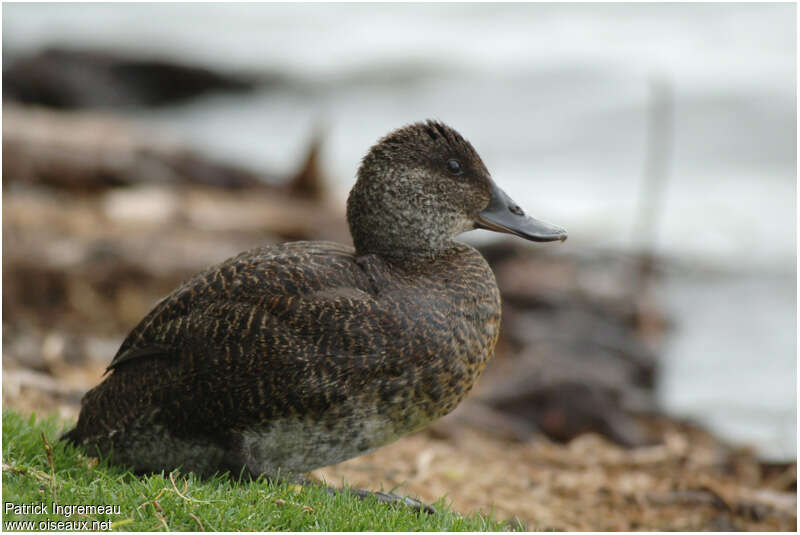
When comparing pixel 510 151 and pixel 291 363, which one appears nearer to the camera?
pixel 291 363

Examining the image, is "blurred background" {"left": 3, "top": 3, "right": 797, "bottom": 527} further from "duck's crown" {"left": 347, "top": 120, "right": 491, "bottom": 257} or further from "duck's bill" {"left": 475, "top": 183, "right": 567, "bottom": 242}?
"duck's crown" {"left": 347, "top": 120, "right": 491, "bottom": 257}

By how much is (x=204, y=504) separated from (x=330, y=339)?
80 centimetres

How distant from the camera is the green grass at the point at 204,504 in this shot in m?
3.58

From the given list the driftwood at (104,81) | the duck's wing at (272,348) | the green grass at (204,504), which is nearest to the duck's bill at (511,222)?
the duck's wing at (272,348)

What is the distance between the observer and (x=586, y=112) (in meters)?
17.6

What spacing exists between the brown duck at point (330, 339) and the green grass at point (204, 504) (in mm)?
202

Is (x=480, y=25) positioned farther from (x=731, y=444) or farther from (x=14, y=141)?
(x=731, y=444)

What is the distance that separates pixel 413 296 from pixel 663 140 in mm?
11728

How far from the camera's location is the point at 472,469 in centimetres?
584

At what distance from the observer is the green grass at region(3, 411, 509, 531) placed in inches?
141

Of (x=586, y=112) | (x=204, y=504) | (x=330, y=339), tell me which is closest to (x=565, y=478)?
(x=330, y=339)

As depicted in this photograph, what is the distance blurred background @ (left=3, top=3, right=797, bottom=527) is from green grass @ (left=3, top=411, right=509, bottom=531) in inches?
124

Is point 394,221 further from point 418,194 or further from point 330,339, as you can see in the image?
point 330,339

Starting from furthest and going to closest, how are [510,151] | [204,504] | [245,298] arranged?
1. [510,151]
2. [245,298]
3. [204,504]
